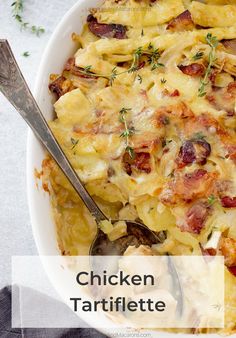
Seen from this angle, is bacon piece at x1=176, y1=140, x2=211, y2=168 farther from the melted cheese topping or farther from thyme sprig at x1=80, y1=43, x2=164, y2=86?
thyme sprig at x1=80, y1=43, x2=164, y2=86

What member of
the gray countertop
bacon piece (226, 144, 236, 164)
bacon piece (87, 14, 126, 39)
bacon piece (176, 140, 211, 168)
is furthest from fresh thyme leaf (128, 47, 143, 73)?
the gray countertop

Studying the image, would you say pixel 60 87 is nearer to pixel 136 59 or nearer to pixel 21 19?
pixel 136 59

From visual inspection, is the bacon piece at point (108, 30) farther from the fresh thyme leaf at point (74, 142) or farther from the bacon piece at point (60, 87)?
the fresh thyme leaf at point (74, 142)

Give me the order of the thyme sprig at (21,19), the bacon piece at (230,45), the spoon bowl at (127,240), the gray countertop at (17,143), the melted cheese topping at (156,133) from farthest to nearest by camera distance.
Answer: the thyme sprig at (21,19) < the gray countertop at (17,143) < the bacon piece at (230,45) < the spoon bowl at (127,240) < the melted cheese topping at (156,133)

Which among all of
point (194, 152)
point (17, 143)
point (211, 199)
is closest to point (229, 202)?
point (211, 199)

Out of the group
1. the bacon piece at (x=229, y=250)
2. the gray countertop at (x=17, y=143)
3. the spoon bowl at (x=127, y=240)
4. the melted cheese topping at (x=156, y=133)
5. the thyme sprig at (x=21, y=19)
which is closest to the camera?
the bacon piece at (x=229, y=250)

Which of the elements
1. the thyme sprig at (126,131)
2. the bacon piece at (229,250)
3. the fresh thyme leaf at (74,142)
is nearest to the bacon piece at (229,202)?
the bacon piece at (229,250)
